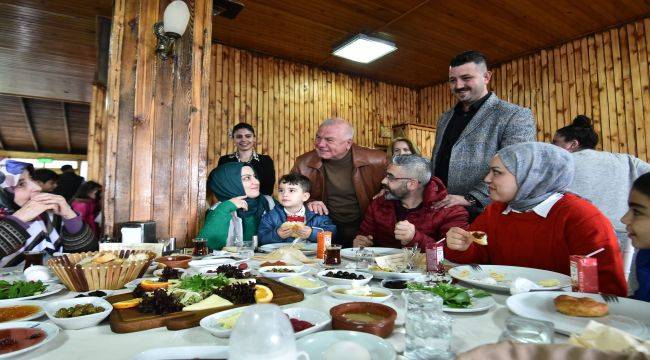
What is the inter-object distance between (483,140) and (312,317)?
8.66 feet

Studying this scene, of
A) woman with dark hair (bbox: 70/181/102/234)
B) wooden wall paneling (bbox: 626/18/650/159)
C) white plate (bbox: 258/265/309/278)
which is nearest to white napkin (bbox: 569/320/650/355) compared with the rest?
white plate (bbox: 258/265/309/278)

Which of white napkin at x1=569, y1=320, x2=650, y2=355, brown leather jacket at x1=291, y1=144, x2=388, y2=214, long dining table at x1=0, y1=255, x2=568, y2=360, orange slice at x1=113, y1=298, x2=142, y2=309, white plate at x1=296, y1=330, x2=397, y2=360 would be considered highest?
brown leather jacket at x1=291, y1=144, x2=388, y2=214

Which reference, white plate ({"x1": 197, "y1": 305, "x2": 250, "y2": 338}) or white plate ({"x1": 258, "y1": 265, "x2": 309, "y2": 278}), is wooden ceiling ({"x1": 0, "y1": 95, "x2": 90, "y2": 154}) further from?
white plate ({"x1": 197, "y1": 305, "x2": 250, "y2": 338})

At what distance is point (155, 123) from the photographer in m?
3.56

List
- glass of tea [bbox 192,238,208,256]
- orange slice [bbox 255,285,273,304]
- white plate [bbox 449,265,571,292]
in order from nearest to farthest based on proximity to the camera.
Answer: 1. orange slice [bbox 255,285,273,304]
2. white plate [bbox 449,265,571,292]
3. glass of tea [bbox 192,238,208,256]

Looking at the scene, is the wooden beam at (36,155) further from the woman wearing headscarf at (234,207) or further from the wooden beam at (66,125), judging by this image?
the woman wearing headscarf at (234,207)

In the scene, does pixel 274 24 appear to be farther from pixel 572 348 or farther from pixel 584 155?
pixel 572 348

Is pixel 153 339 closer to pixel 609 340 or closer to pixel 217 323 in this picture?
pixel 217 323

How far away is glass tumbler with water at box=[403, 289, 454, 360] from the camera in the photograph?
104cm

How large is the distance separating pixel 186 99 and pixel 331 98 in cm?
487

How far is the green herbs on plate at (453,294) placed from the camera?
1445mm

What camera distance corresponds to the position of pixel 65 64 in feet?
25.0

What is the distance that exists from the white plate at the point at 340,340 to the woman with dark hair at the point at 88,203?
3.39 meters

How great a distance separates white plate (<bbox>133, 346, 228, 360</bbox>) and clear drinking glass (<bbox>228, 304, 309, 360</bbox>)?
0.15m
